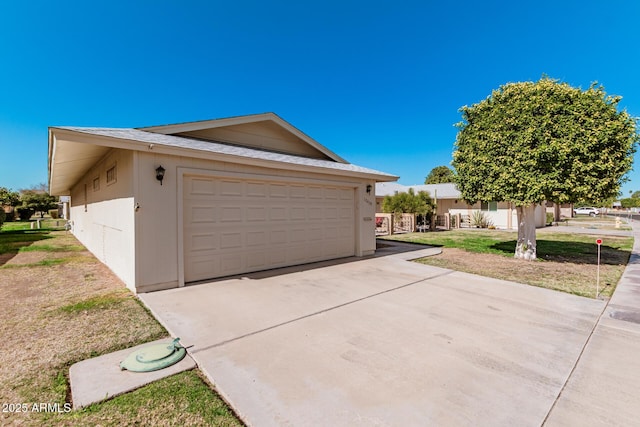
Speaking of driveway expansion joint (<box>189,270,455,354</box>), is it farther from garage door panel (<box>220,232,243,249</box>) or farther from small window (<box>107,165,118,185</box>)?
small window (<box>107,165,118,185</box>)

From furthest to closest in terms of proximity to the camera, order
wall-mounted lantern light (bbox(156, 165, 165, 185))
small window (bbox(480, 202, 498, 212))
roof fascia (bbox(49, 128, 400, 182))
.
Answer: small window (bbox(480, 202, 498, 212)) < wall-mounted lantern light (bbox(156, 165, 165, 185)) < roof fascia (bbox(49, 128, 400, 182))

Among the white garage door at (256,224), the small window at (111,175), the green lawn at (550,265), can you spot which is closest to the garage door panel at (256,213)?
the white garage door at (256,224)

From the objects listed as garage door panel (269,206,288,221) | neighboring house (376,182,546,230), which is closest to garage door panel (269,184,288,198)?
garage door panel (269,206,288,221)

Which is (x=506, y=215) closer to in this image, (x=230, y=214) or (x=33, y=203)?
(x=230, y=214)

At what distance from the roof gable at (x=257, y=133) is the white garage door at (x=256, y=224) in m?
1.72

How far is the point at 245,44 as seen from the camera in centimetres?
1173

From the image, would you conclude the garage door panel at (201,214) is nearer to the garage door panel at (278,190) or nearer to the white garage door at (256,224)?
the white garage door at (256,224)

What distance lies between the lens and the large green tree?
23.7ft

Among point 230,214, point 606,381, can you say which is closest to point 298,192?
point 230,214

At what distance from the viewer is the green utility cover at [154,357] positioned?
2.76 metres

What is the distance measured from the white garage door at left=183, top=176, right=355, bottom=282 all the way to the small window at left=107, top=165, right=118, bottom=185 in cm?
210

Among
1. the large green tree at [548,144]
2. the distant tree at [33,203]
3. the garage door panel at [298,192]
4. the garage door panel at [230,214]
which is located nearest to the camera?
the garage door panel at [230,214]

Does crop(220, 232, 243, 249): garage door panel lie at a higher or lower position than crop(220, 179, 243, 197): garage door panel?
lower

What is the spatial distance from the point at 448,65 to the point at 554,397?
1458 centimetres
